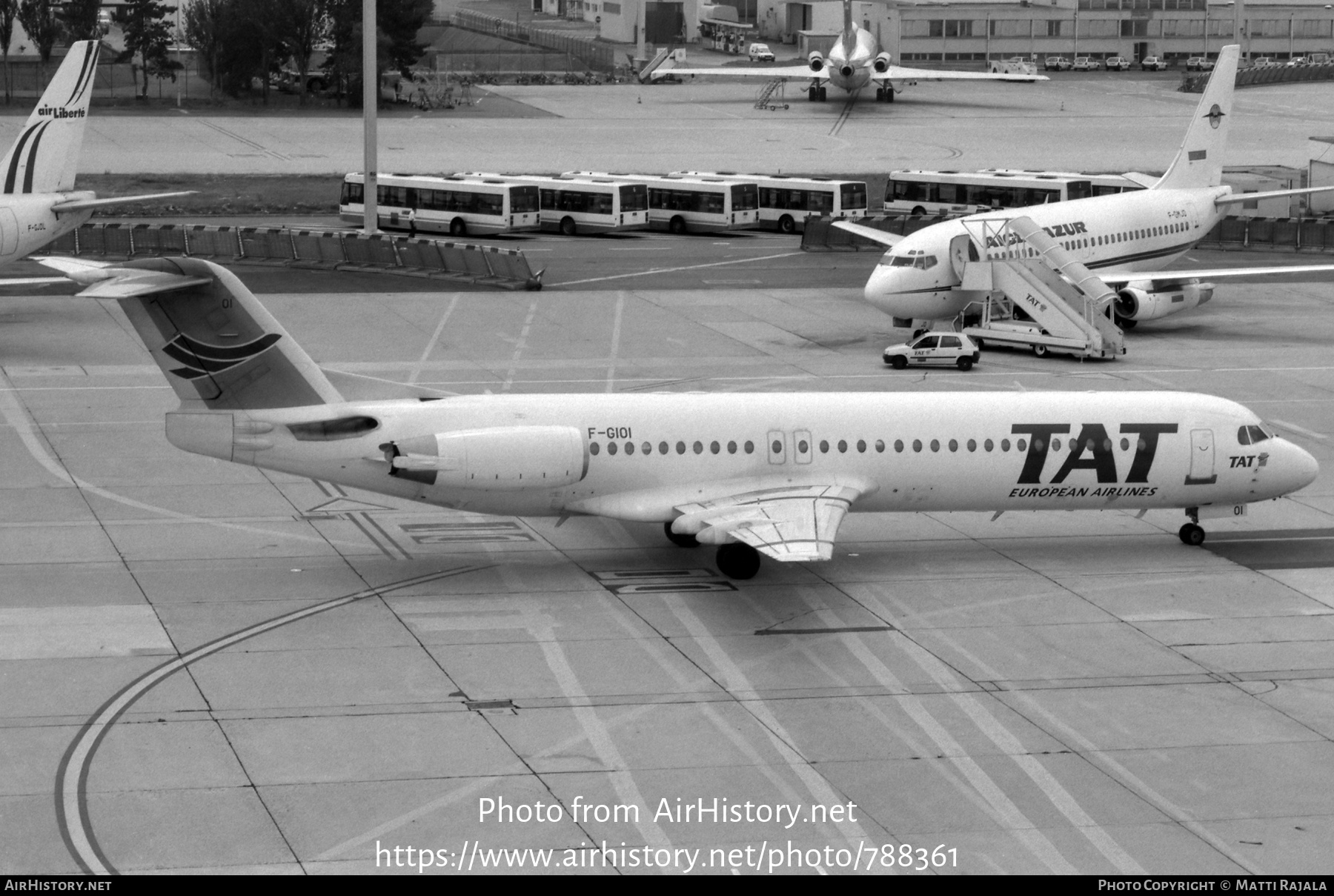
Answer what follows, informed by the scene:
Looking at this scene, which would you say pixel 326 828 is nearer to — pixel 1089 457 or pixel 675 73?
pixel 1089 457

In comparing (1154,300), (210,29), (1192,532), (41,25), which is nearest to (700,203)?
(1154,300)

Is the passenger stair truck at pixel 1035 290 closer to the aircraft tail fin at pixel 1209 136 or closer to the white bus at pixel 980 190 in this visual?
the aircraft tail fin at pixel 1209 136

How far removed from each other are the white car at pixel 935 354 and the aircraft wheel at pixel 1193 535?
722 inches

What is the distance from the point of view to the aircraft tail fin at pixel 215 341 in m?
31.4

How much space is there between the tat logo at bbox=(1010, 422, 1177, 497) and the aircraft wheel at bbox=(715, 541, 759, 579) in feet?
17.9

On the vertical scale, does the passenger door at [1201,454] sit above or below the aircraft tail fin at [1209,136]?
below

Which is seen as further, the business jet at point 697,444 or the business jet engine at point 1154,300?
the business jet engine at point 1154,300

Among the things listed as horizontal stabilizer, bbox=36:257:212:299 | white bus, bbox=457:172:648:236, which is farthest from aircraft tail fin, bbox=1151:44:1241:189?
horizontal stabilizer, bbox=36:257:212:299

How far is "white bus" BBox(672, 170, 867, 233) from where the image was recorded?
276ft

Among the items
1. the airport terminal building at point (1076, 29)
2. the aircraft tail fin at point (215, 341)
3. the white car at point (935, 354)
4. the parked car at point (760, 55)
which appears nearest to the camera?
the aircraft tail fin at point (215, 341)

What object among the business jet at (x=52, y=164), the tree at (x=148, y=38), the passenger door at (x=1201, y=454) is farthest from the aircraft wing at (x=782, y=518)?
the tree at (x=148, y=38)

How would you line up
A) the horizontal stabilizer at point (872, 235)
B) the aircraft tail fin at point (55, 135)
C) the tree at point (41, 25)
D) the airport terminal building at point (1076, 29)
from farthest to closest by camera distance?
the airport terminal building at point (1076, 29), the tree at point (41, 25), the horizontal stabilizer at point (872, 235), the aircraft tail fin at point (55, 135)

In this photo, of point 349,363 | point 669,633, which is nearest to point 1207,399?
point 669,633

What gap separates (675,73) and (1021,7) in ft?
147
